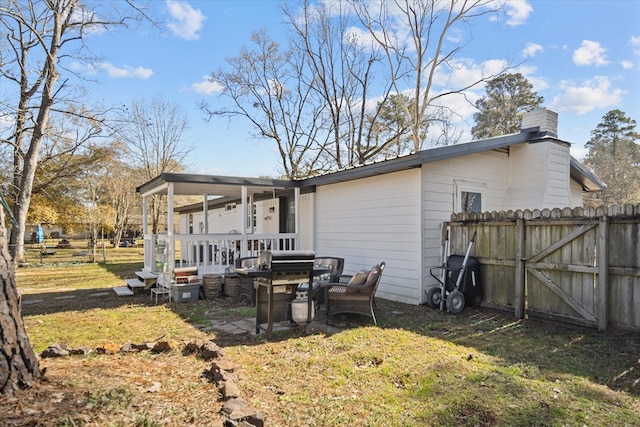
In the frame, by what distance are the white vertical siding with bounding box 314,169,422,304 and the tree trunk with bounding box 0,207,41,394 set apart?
593 cm

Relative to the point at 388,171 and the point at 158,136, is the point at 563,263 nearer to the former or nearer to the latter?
the point at 388,171

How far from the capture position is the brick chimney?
839 centimetres

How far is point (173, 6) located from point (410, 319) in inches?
414

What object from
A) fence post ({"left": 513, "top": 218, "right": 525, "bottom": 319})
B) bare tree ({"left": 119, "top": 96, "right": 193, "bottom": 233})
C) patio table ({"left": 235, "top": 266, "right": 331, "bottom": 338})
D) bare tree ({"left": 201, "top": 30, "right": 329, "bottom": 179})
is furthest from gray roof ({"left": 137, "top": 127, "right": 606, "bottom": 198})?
bare tree ({"left": 119, "top": 96, "right": 193, "bottom": 233})

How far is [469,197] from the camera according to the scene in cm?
798

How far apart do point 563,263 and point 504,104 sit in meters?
23.8

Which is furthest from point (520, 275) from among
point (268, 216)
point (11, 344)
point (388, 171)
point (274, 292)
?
point (268, 216)

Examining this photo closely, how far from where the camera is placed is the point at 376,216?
812 cm

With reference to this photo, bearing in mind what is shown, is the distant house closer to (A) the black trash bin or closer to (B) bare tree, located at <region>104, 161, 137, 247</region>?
(A) the black trash bin

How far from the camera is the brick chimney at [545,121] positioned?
839cm

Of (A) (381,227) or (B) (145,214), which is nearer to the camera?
(A) (381,227)

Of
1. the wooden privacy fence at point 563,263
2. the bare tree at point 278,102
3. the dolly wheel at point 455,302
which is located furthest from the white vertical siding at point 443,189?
the bare tree at point 278,102

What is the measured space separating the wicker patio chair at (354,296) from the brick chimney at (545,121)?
18.4 feet

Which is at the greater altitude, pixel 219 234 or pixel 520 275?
pixel 219 234
